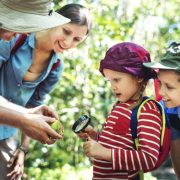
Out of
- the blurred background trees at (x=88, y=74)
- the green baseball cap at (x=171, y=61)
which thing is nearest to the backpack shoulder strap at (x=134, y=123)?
the green baseball cap at (x=171, y=61)

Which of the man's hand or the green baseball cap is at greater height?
the green baseball cap

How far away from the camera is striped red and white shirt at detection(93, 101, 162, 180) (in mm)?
2596

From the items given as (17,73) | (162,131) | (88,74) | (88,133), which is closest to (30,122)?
(88,133)

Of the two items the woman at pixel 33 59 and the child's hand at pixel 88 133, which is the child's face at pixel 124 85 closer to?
the child's hand at pixel 88 133

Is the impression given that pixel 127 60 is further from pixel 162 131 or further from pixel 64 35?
pixel 64 35

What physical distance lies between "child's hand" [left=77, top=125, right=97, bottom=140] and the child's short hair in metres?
0.40

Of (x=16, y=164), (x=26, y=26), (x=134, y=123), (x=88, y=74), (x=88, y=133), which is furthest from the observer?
(x=88, y=74)

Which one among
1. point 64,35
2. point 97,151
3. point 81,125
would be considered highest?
point 64,35

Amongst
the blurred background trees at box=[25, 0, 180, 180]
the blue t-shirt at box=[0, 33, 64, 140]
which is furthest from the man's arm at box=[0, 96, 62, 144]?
the blurred background trees at box=[25, 0, 180, 180]

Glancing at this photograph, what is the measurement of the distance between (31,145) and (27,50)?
3246 mm

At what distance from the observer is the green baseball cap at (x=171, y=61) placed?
2676 millimetres

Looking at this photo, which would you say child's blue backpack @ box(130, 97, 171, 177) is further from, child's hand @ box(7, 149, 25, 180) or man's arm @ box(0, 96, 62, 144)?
child's hand @ box(7, 149, 25, 180)

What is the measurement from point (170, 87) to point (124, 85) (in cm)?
28

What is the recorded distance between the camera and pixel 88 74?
226 inches
